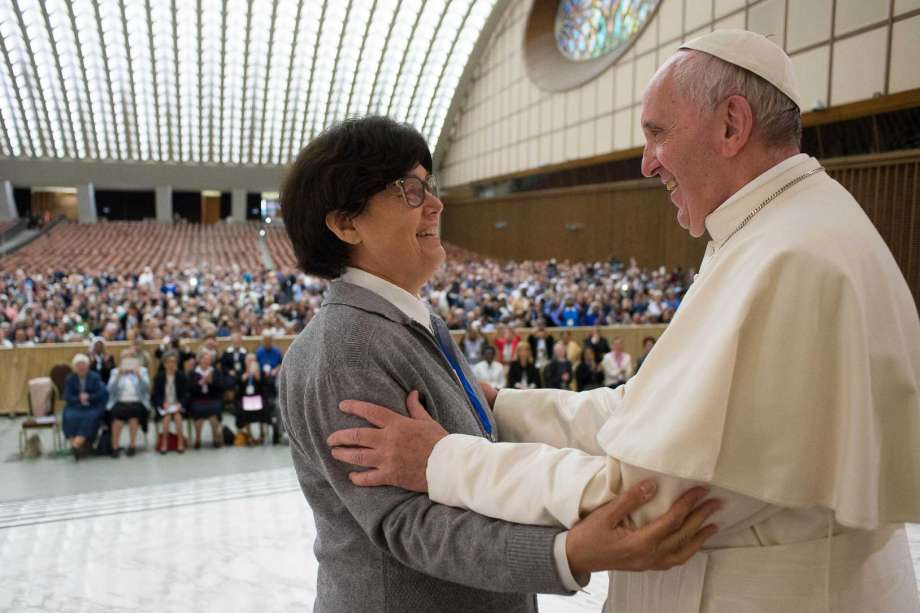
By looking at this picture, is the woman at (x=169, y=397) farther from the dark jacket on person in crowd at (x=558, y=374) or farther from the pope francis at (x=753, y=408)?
the pope francis at (x=753, y=408)

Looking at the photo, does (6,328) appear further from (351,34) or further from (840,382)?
(351,34)

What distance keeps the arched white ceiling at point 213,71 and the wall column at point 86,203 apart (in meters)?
1.83

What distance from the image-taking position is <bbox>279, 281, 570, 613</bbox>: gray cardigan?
124 cm

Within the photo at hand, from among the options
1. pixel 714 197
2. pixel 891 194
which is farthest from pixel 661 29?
pixel 714 197

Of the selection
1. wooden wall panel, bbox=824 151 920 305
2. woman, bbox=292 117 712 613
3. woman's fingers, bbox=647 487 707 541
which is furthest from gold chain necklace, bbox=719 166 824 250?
wooden wall panel, bbox=824 151 920 305

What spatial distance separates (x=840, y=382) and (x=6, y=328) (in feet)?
44.3

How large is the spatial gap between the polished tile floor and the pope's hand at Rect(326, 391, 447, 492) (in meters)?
2.54

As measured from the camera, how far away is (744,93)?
1.32 m

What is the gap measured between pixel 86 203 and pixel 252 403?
3796 cm

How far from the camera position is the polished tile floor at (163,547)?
12.3ft

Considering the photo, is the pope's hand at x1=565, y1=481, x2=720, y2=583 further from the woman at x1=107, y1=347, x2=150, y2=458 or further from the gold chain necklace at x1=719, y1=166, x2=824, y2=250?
the woman at x1=107, y1=347, x2=150, y2=458

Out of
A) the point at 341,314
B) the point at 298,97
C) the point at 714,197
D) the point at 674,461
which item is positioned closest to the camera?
the point at 674,461

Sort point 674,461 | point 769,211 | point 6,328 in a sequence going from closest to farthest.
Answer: point 674,461 < point 769,211 < point 6,328

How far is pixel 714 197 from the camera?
4.62 feet
